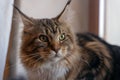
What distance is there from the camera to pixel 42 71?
1062mm

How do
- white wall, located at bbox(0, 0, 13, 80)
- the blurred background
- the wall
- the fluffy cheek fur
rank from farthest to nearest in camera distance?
the wall → the blurred background → white wall, located at bbox(0, 0, 13, 80) → the fluffy cheek fur

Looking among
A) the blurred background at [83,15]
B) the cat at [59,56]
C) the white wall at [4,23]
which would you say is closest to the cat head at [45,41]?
the cat at [59,56]

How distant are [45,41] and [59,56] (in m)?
0.08

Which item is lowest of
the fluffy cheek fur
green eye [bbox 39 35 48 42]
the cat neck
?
the cat neck

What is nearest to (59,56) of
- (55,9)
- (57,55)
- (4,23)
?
(57,55)

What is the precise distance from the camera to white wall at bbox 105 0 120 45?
5.25ft

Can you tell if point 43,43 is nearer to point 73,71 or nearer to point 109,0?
point 73,71

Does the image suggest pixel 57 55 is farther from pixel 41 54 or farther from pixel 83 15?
pixel 83 15

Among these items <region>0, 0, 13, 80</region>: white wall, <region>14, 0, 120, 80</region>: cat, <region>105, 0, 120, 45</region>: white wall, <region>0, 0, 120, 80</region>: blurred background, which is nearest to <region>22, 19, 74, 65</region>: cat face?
<region>14, 0, 120, 80</region>: cat

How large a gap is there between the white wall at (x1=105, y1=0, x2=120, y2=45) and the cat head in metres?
0.59

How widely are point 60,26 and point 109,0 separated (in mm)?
676

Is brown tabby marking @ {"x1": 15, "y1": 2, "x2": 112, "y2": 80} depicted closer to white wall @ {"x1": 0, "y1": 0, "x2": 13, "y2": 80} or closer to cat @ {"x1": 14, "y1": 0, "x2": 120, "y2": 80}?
cat @ {"x1": 14, "y1": 0, "x2": 120, "y2": 80}

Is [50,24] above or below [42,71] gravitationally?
above

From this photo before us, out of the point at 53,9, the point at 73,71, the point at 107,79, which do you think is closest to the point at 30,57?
the point at 73,71
